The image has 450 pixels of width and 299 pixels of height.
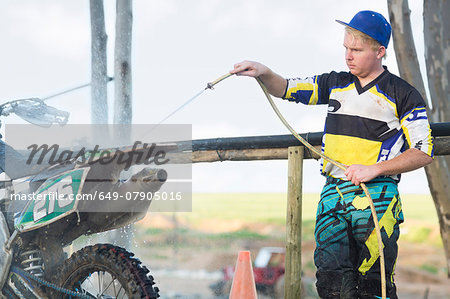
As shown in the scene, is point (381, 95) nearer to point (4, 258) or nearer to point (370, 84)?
point (370, 84)

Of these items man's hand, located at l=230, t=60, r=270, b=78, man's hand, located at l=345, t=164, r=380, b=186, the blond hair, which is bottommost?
man's hand, located at l=345, t=164, r=380, b=186

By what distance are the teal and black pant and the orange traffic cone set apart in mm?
1149

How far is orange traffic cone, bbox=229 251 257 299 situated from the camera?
3699 mm

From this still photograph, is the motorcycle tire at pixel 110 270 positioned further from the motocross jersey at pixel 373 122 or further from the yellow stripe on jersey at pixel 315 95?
the yellow stripe on jersey at pixel 315 95

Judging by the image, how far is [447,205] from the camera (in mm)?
7074

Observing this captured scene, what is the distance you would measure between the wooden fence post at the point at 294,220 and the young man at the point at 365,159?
0.84 m

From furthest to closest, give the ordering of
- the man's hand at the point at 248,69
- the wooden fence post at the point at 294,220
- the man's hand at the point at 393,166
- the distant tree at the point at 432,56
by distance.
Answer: the distant tree at the point at 432,56 → the wooden fence post at the point at 294,220 → the man's hand at the point at 248,69 → the man's hand at the point at 393,166

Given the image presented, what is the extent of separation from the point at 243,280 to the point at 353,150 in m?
1.48

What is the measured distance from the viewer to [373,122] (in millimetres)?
2584

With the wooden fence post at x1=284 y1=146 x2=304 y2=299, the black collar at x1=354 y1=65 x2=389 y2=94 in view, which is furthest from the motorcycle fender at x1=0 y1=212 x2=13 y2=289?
the black collar at x1=354 y1=65 x2=389 y2=94

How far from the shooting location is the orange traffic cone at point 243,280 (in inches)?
146

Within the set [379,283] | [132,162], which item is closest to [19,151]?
[132,162]

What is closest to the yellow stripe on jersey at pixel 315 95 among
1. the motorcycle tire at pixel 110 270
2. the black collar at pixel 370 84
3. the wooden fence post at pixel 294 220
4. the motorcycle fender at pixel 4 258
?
the black collar at pixel 370 84

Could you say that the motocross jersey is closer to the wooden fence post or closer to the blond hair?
the blond hair
